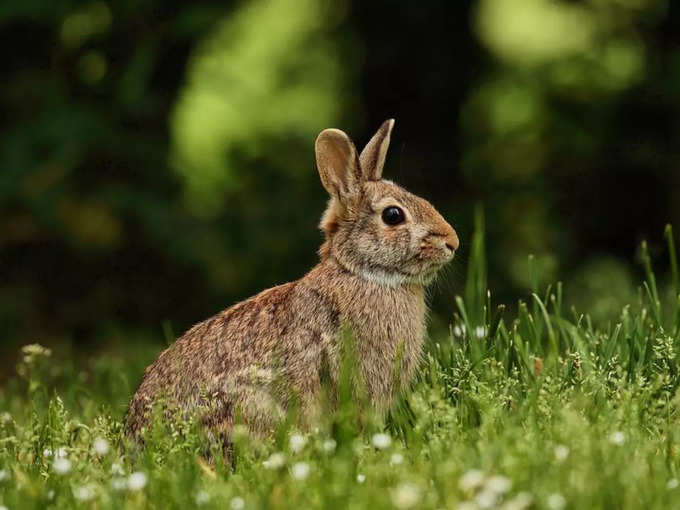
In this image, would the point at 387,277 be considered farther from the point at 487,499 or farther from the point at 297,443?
the point at 487,499

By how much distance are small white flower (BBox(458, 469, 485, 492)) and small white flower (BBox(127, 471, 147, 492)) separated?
39.1 inches

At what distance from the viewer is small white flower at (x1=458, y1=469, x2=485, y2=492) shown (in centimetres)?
324

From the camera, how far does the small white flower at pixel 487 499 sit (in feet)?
10.3

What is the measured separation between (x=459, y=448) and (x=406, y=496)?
0.66 metres

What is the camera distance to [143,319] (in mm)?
9234

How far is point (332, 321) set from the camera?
4.84 meters

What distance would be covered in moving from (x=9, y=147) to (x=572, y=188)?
4.46 meters

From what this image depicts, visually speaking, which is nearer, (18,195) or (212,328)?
(212,328)

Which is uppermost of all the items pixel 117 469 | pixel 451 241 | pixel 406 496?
pixel 451 241

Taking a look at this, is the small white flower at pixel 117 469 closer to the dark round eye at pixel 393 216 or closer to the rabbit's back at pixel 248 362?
the rabbit's back at pixel 248 362

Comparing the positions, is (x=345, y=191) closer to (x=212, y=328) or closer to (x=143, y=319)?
(x=212, y=328)

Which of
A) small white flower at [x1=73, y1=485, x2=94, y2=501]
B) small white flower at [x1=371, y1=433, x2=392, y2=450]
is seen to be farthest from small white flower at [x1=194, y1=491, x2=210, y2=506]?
small white flower at [x1=371, y1=433, x2=392, y2=450]

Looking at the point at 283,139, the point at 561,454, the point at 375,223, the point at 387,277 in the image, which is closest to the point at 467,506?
the point at 561,454

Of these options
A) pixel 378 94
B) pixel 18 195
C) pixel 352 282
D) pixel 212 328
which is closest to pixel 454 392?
pixel 352 282
